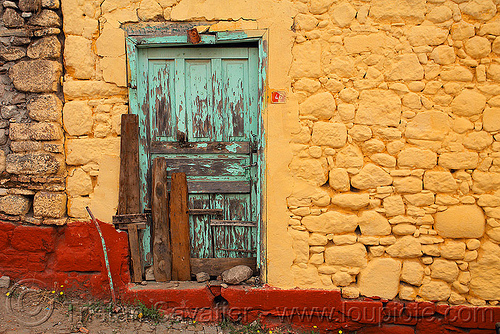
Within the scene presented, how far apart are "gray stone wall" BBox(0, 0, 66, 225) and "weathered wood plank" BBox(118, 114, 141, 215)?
55cm

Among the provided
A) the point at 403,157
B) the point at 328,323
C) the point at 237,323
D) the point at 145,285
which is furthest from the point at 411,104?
the point at 145,285

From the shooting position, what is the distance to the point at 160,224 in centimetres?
296

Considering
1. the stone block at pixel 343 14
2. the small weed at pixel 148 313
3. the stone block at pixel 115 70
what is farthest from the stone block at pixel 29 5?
the small weed at pixel 148 313

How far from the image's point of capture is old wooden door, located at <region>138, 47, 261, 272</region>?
2939 millimetres

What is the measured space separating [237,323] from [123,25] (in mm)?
2866

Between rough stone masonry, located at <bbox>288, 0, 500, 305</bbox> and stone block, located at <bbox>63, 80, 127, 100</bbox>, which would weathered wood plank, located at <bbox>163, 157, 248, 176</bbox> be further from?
stone block, located at <bbox>63, 80, 127, 100</bbox>

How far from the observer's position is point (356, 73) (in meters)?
2.73

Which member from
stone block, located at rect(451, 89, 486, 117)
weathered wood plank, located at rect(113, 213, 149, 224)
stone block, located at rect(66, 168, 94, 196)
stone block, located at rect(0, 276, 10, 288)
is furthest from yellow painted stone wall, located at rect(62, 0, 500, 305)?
stone block, located at rect(0, 276, 10, 288)

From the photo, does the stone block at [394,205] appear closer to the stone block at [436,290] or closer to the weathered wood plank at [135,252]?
the stone block at [436,290]

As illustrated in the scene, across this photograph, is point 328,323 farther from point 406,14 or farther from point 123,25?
point 123,25

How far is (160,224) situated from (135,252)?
338mm

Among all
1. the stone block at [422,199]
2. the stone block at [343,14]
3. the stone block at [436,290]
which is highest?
the stone block at [343,14]

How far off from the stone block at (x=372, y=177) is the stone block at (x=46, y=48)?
2880 millimetres

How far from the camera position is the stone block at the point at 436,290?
8.99 ft
